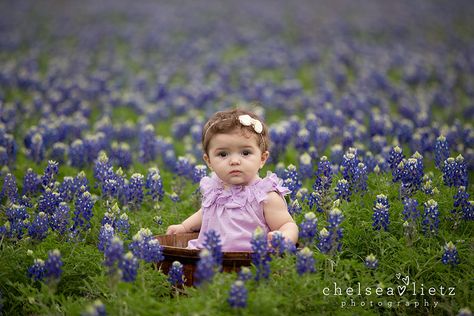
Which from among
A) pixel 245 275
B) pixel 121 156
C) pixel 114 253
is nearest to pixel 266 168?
pixel 121 156

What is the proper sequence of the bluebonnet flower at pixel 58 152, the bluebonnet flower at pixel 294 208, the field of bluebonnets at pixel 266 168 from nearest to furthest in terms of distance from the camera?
the field of bluebonnets at pixel 266 168
the bluebonnet flower at pixel 294 208
the bluebonnet flower at pixel 58 152

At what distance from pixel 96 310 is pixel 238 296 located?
83 centimetres

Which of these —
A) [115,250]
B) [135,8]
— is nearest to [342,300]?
[115,250]

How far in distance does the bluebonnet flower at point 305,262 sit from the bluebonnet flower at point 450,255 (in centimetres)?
120

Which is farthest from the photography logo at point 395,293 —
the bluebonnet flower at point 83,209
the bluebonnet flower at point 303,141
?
the bluebonnet flower at point 303,141

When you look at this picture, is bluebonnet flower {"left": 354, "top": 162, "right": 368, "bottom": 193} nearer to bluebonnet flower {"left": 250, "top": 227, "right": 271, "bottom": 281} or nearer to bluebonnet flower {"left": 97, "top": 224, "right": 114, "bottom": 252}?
bluebonnet flower {"left": 250, "top": 227, "right": 271, "bottom": 281}

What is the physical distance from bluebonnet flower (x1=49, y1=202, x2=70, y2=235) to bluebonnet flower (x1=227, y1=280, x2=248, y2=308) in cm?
194

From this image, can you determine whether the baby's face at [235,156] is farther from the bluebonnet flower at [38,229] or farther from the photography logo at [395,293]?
the bluebonnet flower at [38,229]

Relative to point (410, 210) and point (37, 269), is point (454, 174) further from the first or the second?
point (37, 269)

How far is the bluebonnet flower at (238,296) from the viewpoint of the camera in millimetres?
3795

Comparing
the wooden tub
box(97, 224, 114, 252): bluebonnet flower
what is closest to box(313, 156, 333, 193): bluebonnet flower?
the wooden tub

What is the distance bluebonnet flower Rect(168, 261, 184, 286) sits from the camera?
14.6ft

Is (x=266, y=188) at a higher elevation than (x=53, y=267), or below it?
higher

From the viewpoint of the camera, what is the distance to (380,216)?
5.02 m
